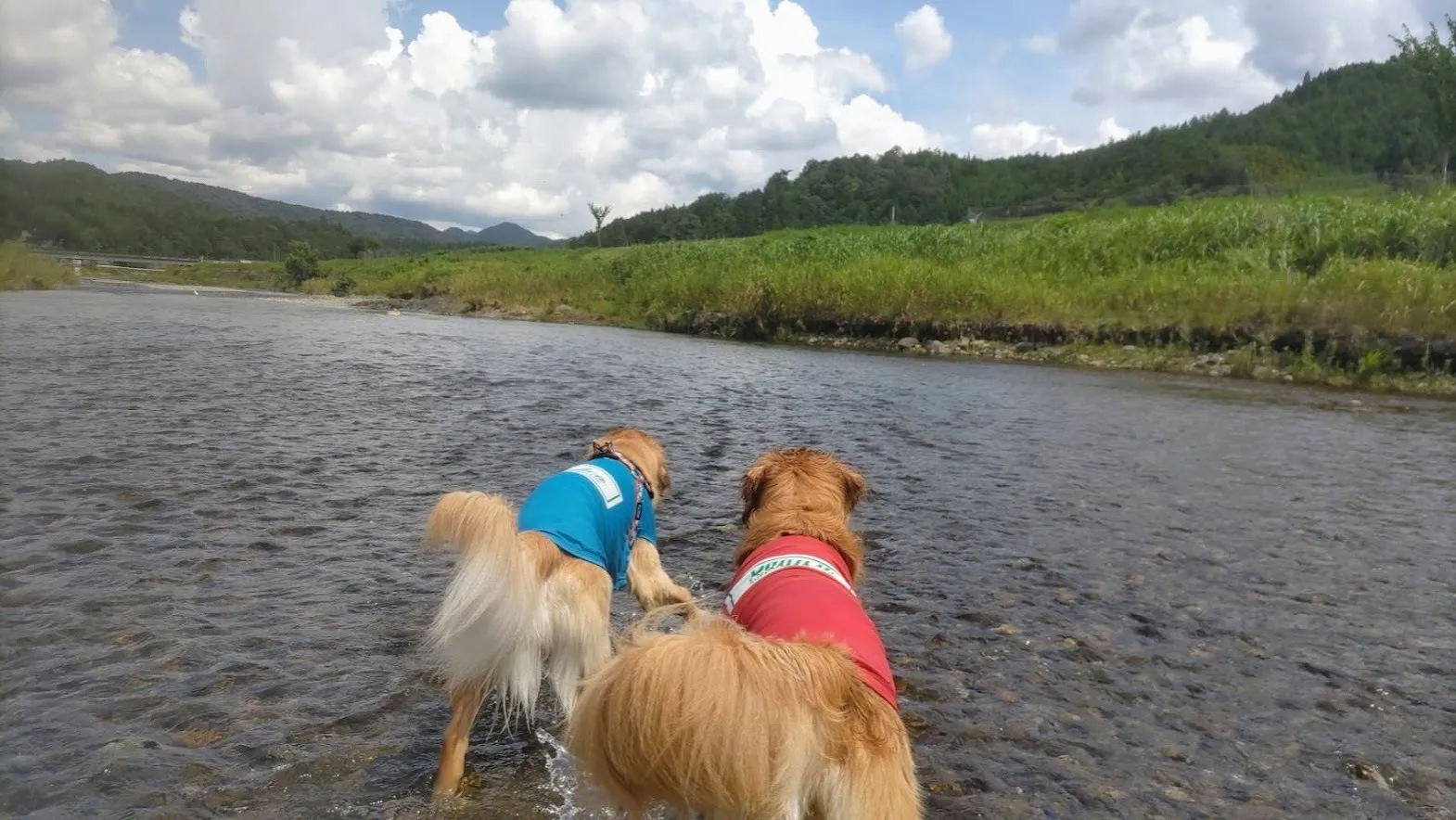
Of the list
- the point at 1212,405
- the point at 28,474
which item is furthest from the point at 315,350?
the point at 1212,405

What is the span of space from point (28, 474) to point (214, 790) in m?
5.82

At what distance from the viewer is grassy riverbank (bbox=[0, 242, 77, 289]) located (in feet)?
110

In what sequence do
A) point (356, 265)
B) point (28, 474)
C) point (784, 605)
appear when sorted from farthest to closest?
point (356, 265) < point (28, 474) < point (784, 605)

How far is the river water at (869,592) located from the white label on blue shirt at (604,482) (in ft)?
4.39

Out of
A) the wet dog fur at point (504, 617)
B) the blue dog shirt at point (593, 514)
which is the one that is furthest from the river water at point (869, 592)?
the blue dog shirt at point (593, 514)

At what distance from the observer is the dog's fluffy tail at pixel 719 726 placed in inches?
81.7

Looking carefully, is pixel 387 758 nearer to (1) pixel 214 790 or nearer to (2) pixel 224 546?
(1) pixel 214 790

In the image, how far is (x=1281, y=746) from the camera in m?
4.18

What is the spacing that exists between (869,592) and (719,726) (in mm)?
4205

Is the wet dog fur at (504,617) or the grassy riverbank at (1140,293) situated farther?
the grassy riverbank at (1140,293)

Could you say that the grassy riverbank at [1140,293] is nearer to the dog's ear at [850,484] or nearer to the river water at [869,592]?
the river water at [869,592]

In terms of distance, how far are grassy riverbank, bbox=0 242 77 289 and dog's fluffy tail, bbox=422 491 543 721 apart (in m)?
40.1

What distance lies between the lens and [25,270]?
117ft

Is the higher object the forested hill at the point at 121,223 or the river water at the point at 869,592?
the forested hill at the point at 121,223
